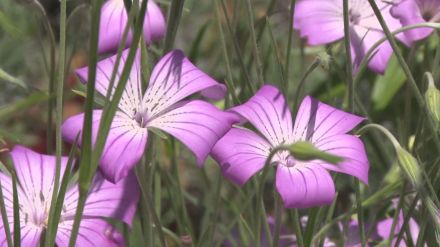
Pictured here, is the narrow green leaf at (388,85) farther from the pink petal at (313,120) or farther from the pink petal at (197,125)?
the pink petal at (197,125)

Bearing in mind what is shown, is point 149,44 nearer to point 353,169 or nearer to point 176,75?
point 176,75

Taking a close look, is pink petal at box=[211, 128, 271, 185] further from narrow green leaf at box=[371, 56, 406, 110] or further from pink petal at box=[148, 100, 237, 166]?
narrow green leaf at box=[371, 56, 406, 110]

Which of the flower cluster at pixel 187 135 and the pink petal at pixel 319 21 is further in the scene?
the pink petal at pixel 319 21

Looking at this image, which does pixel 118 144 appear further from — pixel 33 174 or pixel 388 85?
pixel 388 85

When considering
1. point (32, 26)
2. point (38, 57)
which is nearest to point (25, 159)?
point (32, 26)

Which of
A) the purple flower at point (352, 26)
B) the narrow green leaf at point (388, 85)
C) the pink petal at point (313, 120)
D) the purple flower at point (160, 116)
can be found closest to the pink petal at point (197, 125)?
the purple flower at point (160, 116)

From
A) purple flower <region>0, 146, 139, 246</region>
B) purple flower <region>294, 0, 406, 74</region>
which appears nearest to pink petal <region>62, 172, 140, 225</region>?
purple flower <region>0, 146, 139, 246</region>
